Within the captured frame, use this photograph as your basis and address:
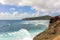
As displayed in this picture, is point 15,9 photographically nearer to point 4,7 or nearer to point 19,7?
point 19,7

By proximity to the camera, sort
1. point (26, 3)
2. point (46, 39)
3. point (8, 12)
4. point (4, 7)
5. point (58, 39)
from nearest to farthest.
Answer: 1. point (58, 39)
2. point (46, 39)
3. point (26, 3)
4. point (4, 7)
5. point (8, 12)

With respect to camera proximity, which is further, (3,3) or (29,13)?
(29,13)

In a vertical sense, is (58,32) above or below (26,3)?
below

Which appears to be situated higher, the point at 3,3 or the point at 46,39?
the point at 3,3

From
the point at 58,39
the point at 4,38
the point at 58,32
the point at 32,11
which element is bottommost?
the point at 58,39

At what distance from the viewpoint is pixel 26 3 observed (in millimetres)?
7082

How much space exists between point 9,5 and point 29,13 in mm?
1167

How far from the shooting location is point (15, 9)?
8.29 meters

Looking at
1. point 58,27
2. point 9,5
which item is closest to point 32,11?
point 9,5

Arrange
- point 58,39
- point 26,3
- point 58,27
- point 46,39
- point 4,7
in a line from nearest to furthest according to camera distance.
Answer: point 58,39 → point 46,39 → point 58,27 → point 26,3 → point 4,7

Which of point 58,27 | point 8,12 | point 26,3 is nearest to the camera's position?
point 58,27

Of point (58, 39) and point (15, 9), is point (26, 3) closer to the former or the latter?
point (15, 9)

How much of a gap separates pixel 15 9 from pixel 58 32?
14.1 feet

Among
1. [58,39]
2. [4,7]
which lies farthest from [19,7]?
[58,39]
